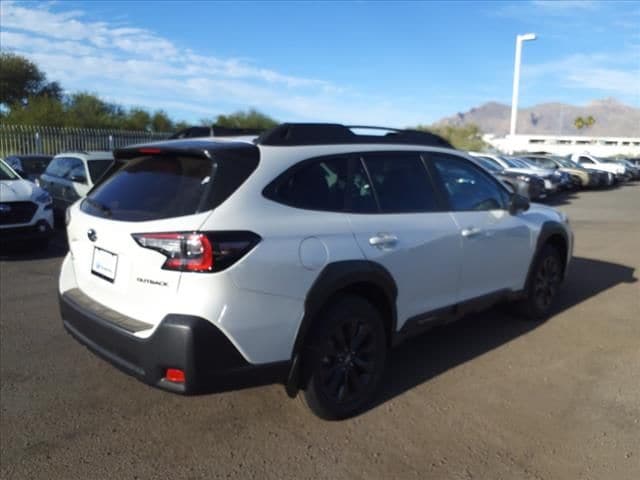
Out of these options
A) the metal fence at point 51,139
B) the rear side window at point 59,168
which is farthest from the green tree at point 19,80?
the rear side window at point 59,168

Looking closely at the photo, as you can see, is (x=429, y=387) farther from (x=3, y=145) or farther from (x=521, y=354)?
(x=3, y=145)

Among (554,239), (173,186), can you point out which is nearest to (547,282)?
(554,239)

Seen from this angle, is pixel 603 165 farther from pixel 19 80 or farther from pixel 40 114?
pixel 19 80

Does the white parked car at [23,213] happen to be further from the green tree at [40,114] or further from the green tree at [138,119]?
the green tree at [138,119]

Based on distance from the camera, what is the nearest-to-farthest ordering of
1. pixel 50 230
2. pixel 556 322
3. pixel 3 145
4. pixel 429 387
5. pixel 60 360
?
1. pixel 429 387
2. pixel 60 360
3. pixel 556 322
4. pixel 50 230
5. pixel 3 145

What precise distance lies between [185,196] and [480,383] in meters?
2.50

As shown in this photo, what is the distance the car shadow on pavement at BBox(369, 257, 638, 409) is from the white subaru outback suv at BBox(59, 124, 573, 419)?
41 cm

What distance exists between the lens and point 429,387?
3.96m

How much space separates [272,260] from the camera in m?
2.91

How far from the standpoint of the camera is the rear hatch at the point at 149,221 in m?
2.85

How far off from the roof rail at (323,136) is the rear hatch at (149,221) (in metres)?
0.23

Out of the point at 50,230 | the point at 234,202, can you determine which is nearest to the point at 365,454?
the point at 234,202

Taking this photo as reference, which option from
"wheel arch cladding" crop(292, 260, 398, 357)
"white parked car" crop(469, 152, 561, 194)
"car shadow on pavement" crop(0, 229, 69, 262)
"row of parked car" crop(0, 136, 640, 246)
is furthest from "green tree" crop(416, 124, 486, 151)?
"wheel arch cladding" crop(292, 260, 398, 357)

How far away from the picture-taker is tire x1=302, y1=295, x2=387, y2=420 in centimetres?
325
